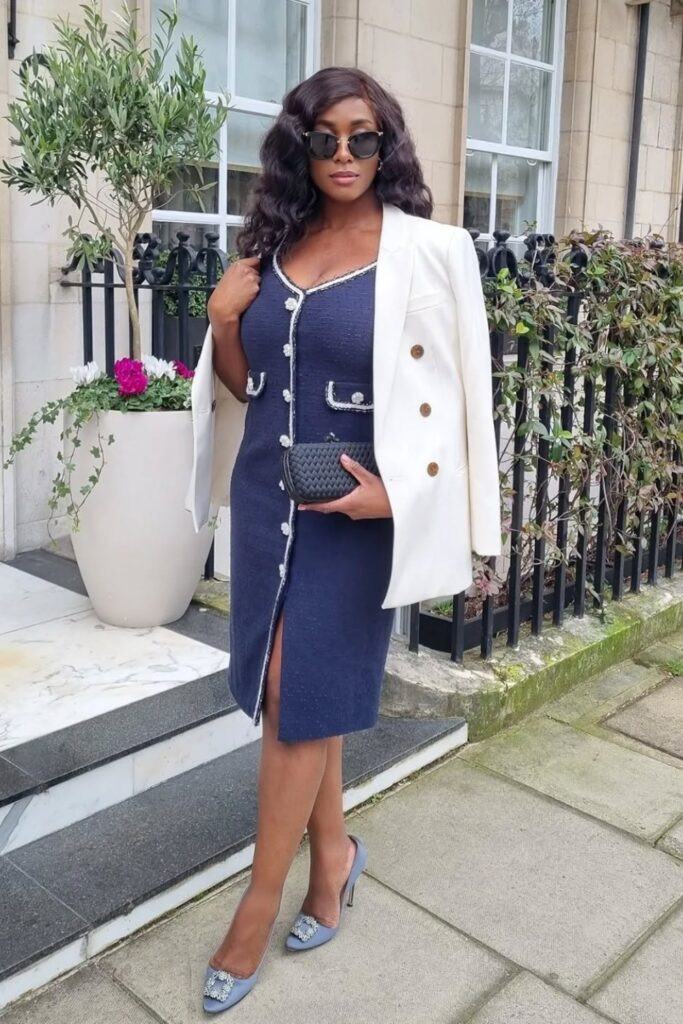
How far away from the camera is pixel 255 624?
81.3 inches

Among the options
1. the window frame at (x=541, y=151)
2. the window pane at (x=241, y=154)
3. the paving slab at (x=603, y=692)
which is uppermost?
the window frame at (x=541, y=151)

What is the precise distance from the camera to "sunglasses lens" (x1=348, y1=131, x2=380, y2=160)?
1.90 meters

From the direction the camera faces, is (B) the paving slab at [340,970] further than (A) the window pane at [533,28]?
No

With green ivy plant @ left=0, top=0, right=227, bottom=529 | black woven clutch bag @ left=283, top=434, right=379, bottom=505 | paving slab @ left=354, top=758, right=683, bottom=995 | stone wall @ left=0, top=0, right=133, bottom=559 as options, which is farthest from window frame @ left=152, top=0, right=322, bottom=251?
black woven clutch bag @ left=283, top=434, right=379, bottom=505

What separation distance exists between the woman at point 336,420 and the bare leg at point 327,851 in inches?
5.1

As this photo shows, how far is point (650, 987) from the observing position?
2150mm

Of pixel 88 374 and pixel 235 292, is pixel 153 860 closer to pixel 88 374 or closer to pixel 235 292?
pixel 235 292

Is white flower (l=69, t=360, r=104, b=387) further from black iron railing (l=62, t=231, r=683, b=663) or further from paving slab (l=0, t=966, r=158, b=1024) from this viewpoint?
paving slab (l=0, t=966, r=158, b=1024)

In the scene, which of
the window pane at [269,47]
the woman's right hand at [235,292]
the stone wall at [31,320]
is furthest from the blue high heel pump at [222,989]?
the window pane at [269,47]

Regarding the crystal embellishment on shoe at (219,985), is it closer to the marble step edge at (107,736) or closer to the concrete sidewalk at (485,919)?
the concrete sidewalk at (485,919)

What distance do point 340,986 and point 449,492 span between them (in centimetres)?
106

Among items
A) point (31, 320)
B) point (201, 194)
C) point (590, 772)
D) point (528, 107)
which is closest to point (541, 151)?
point (528, 107)

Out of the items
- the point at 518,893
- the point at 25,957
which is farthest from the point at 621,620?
the point at 25,957

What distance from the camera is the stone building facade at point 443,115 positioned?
418 centimetres
